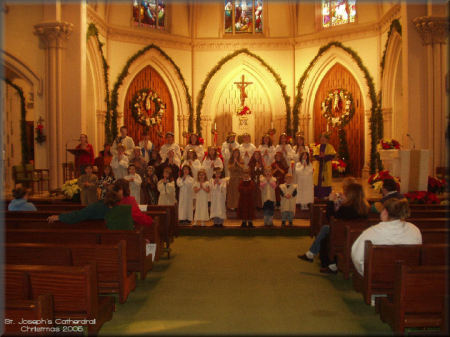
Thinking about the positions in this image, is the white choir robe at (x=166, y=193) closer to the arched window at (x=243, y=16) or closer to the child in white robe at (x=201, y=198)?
the child in white robe at (x=201, y=198)

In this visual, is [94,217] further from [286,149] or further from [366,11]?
[366,11]

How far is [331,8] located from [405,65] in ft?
20.9

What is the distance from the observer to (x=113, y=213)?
550 cm

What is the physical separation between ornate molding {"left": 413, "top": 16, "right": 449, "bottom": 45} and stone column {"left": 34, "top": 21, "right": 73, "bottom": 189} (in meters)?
9.67

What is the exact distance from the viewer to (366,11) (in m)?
17.9

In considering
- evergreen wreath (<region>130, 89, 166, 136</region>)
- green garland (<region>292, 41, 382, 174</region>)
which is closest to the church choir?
green garland (<region>292, 41, 382, 174</region>)

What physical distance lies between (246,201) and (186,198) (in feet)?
4.35

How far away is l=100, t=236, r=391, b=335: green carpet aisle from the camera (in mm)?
4180

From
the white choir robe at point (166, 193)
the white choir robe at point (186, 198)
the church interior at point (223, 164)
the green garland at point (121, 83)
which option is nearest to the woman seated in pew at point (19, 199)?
the church interior at point (223, 164)

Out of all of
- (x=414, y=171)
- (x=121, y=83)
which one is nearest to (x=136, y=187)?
(x=414, y=171)

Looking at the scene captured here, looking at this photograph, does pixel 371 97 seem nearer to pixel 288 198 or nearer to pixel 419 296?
pixel 288 198

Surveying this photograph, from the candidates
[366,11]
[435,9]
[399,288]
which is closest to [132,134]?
[366,11]

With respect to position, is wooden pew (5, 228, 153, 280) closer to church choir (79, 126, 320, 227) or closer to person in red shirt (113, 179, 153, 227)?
person in red shirt (113, 179, 153, 227)

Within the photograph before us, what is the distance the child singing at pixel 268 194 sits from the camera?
9.45 meters
